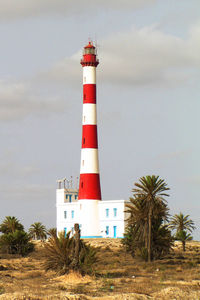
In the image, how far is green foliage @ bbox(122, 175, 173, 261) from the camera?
1651 inches

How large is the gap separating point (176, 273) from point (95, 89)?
128 ft

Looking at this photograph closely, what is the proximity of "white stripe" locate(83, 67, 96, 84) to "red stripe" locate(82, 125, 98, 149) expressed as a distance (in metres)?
5.63

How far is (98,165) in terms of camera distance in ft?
228

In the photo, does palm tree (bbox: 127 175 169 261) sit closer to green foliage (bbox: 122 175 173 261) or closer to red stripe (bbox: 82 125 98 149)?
green foliage (bbox: 122 175 173 261)

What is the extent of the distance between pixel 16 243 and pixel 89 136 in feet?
60.4

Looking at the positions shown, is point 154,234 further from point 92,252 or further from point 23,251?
point 23,251

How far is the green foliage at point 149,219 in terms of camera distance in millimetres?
41938

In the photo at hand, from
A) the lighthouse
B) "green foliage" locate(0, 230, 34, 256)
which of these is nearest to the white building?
the lighthouse

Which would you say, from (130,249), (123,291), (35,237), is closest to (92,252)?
(123,291)

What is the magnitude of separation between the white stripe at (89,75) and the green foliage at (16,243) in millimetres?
22523

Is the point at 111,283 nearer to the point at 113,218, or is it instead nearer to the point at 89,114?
the point at 89,114

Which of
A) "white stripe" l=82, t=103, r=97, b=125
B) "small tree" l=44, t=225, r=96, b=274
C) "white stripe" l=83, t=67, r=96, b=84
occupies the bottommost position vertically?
"small tree" l=44, t=225, r=96, b=274

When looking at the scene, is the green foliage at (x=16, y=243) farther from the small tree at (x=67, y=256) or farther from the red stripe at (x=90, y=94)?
the small tree at (x=67, y=256)

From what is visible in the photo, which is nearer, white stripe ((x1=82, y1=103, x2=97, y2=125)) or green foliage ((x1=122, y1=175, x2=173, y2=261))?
green foliage ((x1=122, y1=175, x2=173, y2=261))
